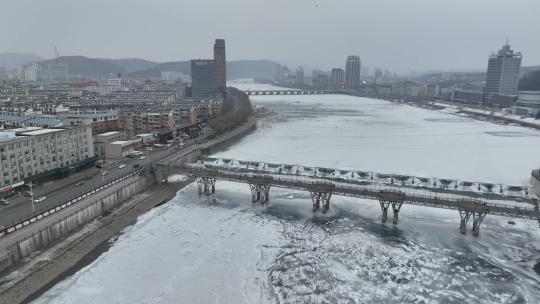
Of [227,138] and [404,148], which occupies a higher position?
[227,138]

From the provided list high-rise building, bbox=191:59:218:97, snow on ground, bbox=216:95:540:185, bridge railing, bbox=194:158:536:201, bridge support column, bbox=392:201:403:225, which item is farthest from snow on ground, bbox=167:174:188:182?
high-rise building, bbox=191:59:218:97

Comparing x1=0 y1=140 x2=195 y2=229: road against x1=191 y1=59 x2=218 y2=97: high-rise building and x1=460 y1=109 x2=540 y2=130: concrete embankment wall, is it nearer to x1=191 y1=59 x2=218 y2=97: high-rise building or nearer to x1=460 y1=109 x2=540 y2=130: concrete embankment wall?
x1=460 y1=109 x2=540 y2=130: concrete embankment wall

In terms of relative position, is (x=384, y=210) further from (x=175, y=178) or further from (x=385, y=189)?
(x=175, y=178)

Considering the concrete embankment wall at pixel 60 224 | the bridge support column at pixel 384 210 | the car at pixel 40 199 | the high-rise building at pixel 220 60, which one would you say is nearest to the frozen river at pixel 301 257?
the bridge support column at pixel 384 210

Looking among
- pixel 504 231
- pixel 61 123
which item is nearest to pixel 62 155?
pixel 61 123

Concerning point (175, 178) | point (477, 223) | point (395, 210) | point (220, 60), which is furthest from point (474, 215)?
point (220, 60)

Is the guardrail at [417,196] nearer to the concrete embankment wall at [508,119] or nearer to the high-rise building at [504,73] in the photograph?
the concrete embankment wall at [508,119]

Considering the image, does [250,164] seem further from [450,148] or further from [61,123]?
[450,148]

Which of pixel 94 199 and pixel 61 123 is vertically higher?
pixel 61 123
